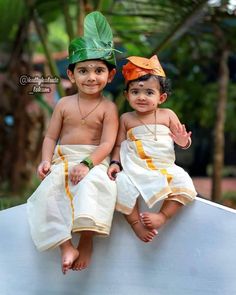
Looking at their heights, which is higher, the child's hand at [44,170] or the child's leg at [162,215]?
the child's hand at [44,170]

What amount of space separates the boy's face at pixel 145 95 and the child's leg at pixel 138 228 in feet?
1.20

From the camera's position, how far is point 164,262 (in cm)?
204

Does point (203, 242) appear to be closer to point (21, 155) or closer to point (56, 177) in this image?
point (56, 177)

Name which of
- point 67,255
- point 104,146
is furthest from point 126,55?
point 67,255

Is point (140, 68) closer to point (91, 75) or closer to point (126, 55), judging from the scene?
point (91, 75)

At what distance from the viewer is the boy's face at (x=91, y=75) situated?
2.08 m

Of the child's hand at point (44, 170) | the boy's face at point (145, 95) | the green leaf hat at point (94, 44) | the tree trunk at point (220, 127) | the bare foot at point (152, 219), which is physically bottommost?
the tree trunk at point (220, 127)

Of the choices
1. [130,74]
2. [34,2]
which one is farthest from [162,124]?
[34,2]

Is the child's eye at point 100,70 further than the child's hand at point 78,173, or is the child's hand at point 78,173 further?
the child's eye at point 100,70

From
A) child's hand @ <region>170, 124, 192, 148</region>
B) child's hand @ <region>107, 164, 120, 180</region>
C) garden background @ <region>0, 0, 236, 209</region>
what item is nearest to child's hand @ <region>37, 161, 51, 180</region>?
child's hand @ <region>107, 164, 120, 180</region>

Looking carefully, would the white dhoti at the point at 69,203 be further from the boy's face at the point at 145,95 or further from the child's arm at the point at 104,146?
the boy's face at the point at 145,95

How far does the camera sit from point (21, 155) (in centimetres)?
589

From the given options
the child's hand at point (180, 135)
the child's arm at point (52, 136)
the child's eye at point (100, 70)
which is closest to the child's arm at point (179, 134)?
the child's hand at point (180, 135)

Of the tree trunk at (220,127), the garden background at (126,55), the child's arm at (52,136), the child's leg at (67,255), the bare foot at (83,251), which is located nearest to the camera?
the child's leg at (67,255)
